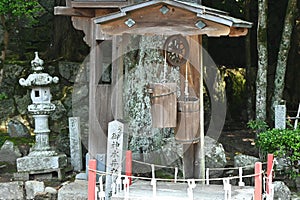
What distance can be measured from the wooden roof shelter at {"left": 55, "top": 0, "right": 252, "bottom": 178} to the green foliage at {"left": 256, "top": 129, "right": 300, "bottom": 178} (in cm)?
232

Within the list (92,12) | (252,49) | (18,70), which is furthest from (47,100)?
(252,49)

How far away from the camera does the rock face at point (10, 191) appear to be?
771cm

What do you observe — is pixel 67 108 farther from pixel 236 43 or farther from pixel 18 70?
pixel 236 43

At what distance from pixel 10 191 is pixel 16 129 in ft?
17.1

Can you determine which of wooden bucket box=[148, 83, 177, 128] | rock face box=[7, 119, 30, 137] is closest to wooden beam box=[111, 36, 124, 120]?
wooden bucket box=[148, 83, 177, 128]

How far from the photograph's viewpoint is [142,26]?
557cm

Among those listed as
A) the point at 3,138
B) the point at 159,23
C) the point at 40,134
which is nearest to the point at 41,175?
the point at 40,134

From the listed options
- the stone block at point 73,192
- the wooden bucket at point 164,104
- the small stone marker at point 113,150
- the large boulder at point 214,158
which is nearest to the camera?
the wooden bucket at point 164,104

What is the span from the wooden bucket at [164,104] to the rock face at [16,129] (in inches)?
315

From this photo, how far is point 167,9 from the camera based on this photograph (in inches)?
214

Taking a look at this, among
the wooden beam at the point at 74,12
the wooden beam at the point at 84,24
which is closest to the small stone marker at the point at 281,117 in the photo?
the wooden beam at the point at 84,24

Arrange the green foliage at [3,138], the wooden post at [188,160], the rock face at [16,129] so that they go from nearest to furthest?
the wooden post at [188,160] < the green foliage at [3,138] < the rock face at [16,129]

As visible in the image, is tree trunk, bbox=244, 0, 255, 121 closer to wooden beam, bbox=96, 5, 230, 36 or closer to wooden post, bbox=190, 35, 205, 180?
wooden post, bbox=190, 35, 205, 180

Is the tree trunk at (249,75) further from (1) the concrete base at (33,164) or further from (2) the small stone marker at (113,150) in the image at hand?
(2) the small stone marker at (113,150)
